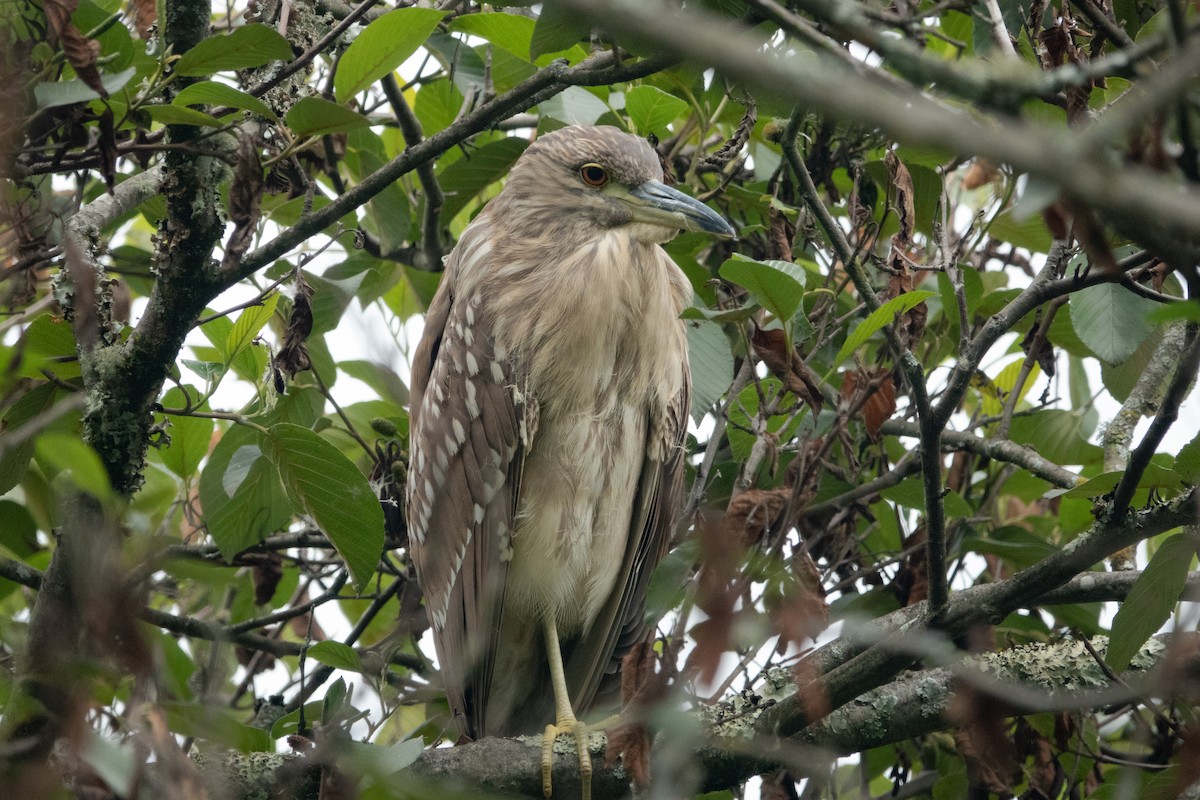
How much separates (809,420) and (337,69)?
4.97ft

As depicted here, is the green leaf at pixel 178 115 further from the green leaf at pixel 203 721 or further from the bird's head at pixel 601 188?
the bird's head at pixel 601 188

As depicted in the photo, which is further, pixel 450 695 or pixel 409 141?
pixel 409 141

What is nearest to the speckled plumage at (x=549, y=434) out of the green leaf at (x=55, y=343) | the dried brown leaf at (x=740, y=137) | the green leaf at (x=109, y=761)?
the dried brown leaf at (x=740, y=137)

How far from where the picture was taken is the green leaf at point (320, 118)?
236 centimetres

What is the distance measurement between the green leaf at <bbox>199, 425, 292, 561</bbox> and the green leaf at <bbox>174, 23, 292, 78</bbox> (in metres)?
1.06

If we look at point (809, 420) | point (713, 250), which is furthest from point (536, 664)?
point (713, 250)

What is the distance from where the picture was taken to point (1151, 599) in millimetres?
2172

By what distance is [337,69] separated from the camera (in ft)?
8.17

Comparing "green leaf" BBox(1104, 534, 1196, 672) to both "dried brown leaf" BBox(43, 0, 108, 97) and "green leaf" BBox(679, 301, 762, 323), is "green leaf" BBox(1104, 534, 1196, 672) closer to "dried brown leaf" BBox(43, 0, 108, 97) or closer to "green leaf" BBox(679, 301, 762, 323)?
"green leaf" BBox(679, 301, 762, 323)

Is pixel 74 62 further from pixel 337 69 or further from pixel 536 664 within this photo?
pixel 536 664

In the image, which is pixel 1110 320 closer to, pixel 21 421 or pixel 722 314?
pixel 722 314

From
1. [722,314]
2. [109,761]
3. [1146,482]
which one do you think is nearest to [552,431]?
[722,314]

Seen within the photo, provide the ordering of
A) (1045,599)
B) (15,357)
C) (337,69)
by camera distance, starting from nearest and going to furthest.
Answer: (15,357) < (337,69) < (1045,599)

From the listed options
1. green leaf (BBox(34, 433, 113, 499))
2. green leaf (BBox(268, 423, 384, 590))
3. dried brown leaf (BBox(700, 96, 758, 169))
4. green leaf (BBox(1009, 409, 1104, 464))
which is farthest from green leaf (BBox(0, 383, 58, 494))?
green leaf (BBox(1009, 409, 1104, 464))
